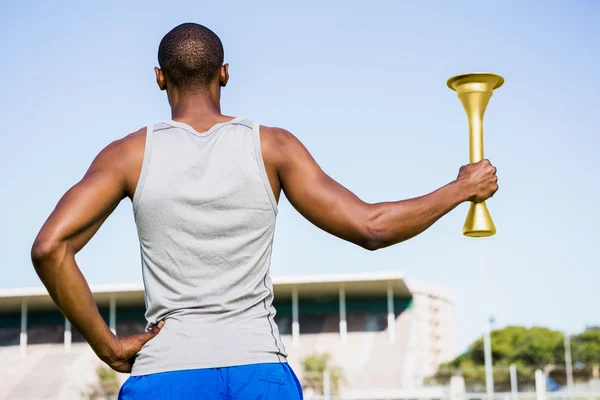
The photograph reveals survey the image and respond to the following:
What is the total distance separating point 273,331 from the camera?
7.07 ft

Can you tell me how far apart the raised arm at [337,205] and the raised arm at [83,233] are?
34cm

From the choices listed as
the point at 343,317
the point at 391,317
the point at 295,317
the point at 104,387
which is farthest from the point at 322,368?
the point at 104,387

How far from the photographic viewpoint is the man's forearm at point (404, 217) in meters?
2.18

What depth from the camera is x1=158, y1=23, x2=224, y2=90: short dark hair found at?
2301mm

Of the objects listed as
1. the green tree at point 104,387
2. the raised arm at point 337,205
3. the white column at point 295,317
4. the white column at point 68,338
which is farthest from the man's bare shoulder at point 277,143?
the white column at point 68,338

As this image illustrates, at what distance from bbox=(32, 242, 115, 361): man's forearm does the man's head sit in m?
0.51

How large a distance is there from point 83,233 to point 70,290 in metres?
0.14

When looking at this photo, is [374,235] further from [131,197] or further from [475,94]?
[475,94]

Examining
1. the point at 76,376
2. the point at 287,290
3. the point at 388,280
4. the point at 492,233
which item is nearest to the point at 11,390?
the point at 76,376

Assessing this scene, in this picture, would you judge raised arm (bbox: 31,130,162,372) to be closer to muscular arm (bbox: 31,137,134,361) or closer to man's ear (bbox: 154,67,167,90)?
muscular arm (bbox: 31,137,134,361)

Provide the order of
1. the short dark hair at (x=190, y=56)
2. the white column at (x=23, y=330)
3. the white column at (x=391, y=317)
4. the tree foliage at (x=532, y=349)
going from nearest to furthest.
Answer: the short dark hair at (x=190, y=56), the white column at (x=391, y=317), the white column at (x=23, y=330), the tree foliage at (x=532, y=349)

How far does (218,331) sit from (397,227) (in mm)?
490

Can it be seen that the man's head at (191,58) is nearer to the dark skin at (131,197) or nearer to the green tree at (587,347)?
A: the dark skin at (131,197)

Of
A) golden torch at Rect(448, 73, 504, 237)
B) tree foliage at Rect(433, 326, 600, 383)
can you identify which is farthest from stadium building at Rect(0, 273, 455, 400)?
golden torch at Rect(448, 73, 504, 237)
